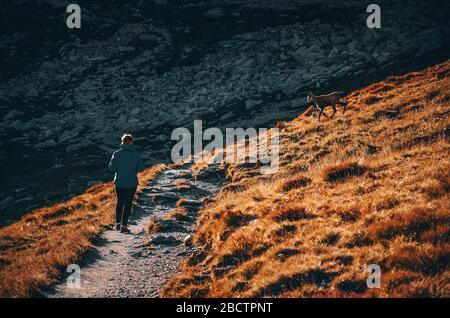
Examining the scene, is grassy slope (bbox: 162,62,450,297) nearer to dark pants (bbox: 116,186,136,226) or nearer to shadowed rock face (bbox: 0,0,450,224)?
dark pants (bbox: 116,186,136,226)

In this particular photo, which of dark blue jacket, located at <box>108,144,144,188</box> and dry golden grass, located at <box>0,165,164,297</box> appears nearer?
dry golden grass, located at <box>0,165,164,297</box>

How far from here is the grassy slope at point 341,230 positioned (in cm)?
606

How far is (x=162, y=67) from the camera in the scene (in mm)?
45406

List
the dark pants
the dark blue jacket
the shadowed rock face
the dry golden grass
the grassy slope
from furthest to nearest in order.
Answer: the shadowed rock face, the dark pants, the dark blue jacket, the dry golden grass, the grassy slope

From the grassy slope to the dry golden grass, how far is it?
2.96 metres

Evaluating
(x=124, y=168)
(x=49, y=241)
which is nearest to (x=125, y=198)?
(x=124, y=168)

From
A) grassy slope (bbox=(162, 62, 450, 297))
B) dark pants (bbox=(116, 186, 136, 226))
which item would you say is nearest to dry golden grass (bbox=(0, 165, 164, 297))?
dark pants (bbox=(116, 186, 136, 226))

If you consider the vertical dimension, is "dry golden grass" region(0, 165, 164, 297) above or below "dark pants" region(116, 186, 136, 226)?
below

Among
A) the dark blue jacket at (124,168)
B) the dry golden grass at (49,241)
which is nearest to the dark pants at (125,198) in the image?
the dark blue jacket at (124,168)

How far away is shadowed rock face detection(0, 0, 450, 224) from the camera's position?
35.2m

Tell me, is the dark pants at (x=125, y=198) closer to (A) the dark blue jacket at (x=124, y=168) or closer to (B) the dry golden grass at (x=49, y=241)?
(A) the dark blue jacket at (x=124, y=168)

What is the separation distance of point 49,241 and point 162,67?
35197mm

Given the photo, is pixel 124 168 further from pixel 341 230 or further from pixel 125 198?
pixel 341 230
